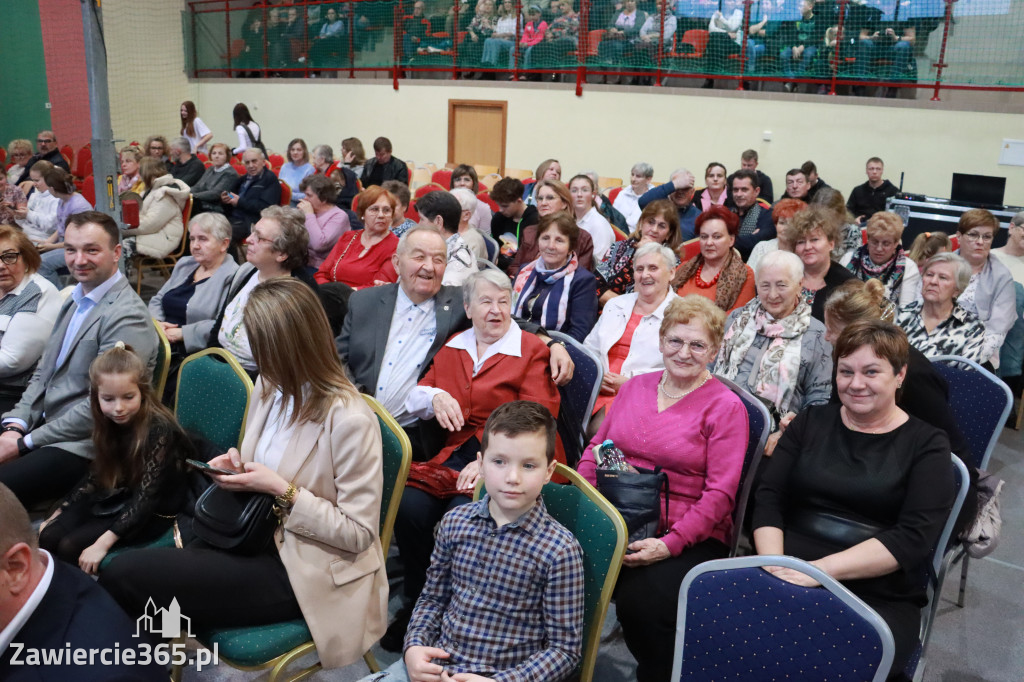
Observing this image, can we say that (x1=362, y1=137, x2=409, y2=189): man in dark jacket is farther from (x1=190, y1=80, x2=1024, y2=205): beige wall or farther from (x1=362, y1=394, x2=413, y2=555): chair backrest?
(x1=362, y1=394, x2=413, y2=555): chair backrest

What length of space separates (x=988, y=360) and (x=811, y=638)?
2.78 meters

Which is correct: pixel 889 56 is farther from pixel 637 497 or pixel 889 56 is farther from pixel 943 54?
pixel 637 497

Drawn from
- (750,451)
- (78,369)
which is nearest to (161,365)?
(78,369)

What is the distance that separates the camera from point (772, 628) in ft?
5.60

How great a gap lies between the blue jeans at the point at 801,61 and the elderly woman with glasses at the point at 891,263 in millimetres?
5136

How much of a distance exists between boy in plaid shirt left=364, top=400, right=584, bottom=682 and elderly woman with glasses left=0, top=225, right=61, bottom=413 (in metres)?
2.21

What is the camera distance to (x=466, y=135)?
11953 mm

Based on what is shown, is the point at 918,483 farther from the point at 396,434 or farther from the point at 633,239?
the point at 633,239

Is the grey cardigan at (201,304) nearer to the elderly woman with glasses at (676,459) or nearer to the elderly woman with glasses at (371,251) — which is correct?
the elderly woman with glasses at (371,251)

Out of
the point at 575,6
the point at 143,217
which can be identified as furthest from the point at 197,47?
the point at 143,217

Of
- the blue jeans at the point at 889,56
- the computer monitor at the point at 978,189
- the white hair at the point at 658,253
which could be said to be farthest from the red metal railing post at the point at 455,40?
the white hair at the point at 658,253

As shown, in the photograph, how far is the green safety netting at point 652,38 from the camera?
8.08 metres

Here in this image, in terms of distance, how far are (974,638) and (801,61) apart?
7.55 metres

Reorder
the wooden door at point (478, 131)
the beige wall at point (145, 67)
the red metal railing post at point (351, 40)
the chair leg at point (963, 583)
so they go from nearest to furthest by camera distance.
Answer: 1. the chair leg at point (963, 583)
2. the wooden door at point (478, 131)
3. the red metal railing post at point (351, 40)
4. the beige wall at point (145, 67)
